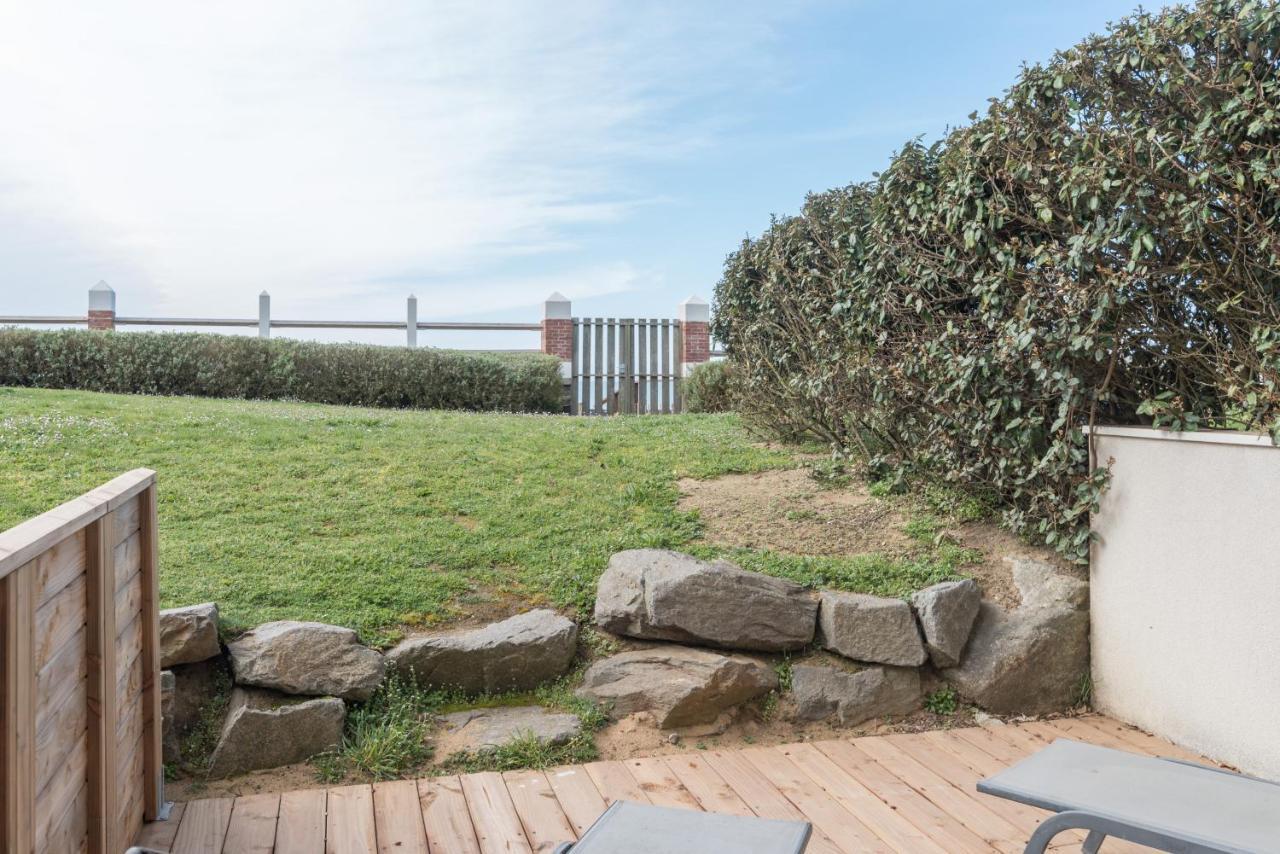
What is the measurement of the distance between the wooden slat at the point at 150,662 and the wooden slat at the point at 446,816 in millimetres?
874

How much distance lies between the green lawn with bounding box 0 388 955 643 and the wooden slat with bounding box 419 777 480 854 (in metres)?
0.86

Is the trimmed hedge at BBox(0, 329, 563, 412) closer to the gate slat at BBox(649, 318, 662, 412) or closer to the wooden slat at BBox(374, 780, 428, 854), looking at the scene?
the gate slat at BBox(649, 318, 662, 412)

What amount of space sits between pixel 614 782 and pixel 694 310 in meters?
12.7

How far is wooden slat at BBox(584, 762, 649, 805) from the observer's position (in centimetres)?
318

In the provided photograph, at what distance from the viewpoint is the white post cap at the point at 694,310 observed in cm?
1546

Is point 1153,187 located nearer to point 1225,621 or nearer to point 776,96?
point 1225,621

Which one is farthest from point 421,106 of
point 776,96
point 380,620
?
point 380,620

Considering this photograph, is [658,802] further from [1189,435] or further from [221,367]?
[221,367]

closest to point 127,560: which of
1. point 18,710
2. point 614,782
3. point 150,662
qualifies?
point 150,662

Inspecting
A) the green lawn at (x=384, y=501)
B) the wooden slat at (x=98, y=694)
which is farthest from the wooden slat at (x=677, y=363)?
the wooden slat at (x=98, y=694)

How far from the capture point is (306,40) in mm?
6699

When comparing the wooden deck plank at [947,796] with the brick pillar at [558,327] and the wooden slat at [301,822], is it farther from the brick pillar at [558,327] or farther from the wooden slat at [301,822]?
the brick pillar at [558,327]

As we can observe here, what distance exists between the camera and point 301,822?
2.98 meters

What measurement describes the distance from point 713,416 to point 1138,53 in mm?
5890
